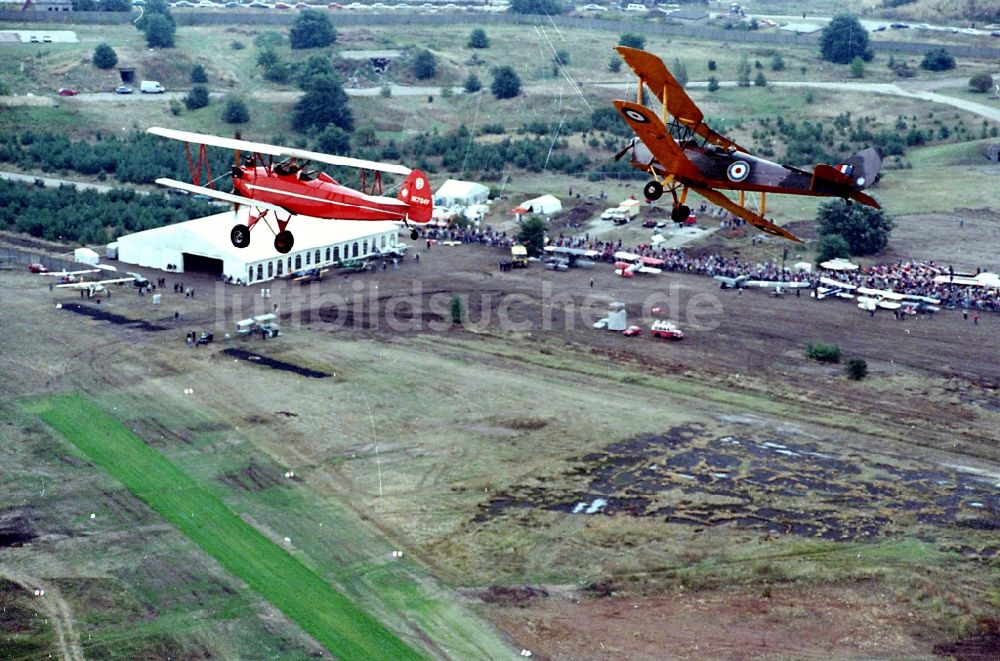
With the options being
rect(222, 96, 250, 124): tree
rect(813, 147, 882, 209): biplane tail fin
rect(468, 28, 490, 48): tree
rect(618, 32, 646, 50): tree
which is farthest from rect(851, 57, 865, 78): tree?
rect(813, 147, 882, 209): biplane tail fin

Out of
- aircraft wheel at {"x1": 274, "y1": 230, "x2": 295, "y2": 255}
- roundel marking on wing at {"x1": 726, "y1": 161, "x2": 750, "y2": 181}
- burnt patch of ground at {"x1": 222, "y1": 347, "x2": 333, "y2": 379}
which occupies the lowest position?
burnt patch of ground at {"x1": 222, "y1": 347, "x2": 333, "y2": 379}

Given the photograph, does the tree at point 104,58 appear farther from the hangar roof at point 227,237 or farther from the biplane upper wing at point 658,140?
the biplane upper wing at point 658,140

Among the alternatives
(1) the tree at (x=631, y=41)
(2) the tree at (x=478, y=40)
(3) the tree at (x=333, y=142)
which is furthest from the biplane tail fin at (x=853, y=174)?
(2) the tree at (x=478, y=40)

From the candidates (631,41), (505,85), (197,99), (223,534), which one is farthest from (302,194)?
(631,41)

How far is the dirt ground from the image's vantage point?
154 ft

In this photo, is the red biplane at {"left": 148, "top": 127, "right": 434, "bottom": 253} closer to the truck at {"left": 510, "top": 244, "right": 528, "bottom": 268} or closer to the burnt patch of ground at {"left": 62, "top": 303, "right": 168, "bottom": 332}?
the burnt patch of ground at {"left": 62, "top": 303, "right": 168, "bottom": 332}

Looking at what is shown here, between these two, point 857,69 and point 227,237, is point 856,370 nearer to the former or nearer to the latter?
point 227,237

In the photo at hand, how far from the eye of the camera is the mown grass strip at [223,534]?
151 feet

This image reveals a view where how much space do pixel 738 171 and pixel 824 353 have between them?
118 feet

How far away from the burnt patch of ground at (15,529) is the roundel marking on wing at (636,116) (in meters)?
28.2

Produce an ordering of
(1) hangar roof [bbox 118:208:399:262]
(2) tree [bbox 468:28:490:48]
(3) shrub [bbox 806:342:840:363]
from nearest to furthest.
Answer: (3) shrub [bbox 806:342:840:363] → (1) hangar roof [bbox 118:208:399:262] → (2) tree [bbox 468:28:490:48]

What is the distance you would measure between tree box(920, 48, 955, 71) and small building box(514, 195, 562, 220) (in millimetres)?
81096

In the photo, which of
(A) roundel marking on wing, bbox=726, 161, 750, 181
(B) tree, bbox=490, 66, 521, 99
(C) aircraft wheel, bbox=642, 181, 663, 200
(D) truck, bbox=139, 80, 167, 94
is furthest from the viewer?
(B) tree, bbox=490, 66, 521, 99

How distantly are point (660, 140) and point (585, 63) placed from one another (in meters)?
139
